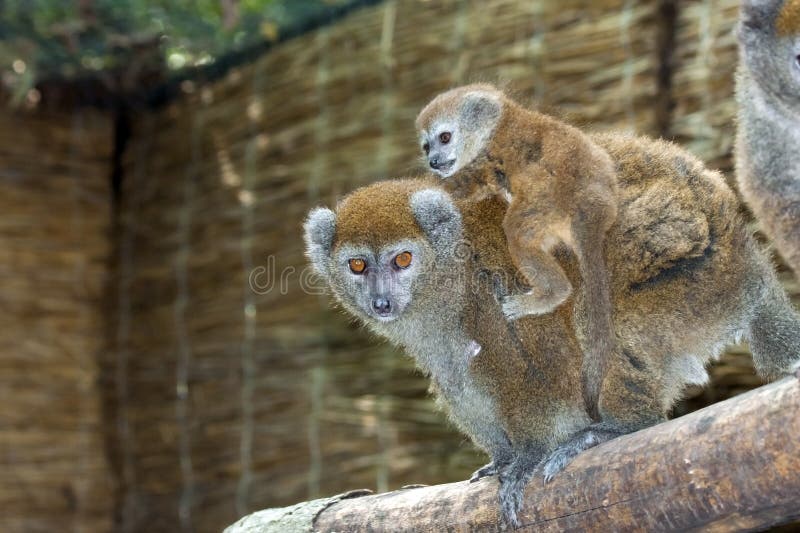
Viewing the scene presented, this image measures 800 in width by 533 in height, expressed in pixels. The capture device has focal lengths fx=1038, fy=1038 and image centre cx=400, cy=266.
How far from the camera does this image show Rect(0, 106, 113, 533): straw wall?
9.84 metres

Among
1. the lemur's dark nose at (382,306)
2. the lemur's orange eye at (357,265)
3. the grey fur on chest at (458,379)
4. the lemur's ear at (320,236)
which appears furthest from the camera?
the lemur's ear at (320,236)

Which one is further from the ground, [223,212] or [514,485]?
[223,212]

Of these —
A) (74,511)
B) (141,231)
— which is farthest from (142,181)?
(74,511)

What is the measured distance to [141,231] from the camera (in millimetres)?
10531

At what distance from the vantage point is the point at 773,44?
13.3 ft

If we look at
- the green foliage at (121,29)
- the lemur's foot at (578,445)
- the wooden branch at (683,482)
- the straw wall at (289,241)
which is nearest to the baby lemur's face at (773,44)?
the wooden branch at (683,482)

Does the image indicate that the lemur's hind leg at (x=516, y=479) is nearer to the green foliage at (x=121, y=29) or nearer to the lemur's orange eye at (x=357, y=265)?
the lemur's orange eye at (x=357, y=265)

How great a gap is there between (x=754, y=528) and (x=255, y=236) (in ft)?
19.9

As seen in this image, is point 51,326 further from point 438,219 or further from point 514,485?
point 514,485

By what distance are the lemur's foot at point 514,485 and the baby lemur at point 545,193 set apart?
0.45 m

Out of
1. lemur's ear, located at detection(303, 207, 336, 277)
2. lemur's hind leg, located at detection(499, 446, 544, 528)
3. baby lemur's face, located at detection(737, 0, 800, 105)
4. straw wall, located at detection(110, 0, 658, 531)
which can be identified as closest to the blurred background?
straw wall, located at detection(110, 0, 658, 531)

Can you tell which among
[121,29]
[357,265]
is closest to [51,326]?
[121,29]

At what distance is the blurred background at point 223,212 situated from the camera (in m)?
7.70

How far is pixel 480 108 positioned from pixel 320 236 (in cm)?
111
